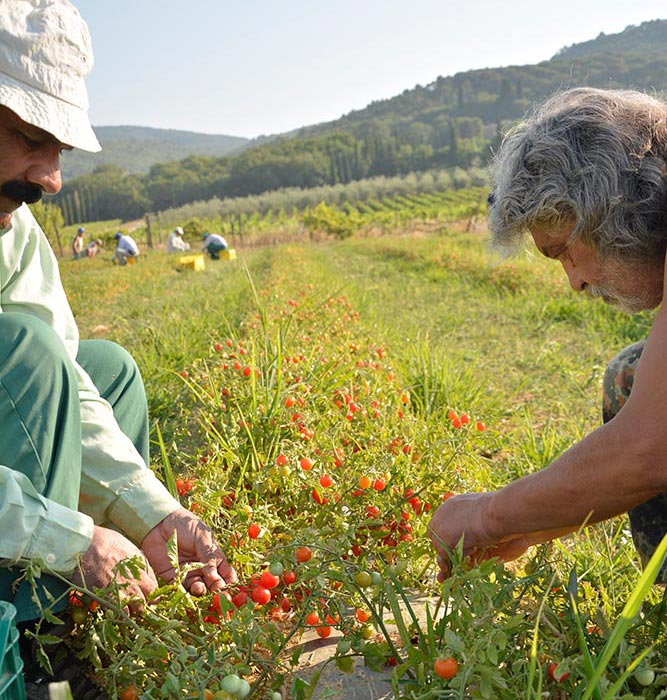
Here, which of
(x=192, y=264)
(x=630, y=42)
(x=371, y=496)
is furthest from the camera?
(x=630, y=42)

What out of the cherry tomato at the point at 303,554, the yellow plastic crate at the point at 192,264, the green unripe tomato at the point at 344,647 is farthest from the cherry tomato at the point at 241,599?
the yellow plastic crate at the point at 192,264

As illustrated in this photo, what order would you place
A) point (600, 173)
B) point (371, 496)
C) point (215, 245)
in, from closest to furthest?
point (600, 173)
point (371, 496)
point (215, 245)

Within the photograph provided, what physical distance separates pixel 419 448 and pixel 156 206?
84306 mm

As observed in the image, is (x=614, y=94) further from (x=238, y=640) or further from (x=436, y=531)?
(x=238, y=640)

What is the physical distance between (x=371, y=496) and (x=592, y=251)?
33.3 inches

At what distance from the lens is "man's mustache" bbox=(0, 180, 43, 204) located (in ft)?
5.03

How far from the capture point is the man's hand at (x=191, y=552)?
1.51 meters

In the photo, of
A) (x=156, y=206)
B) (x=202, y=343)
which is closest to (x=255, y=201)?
Result: (x=156, y=206)

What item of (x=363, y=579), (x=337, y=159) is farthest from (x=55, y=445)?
(x=337, y=159)

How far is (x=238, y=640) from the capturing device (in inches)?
46.0

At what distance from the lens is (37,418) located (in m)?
1.43

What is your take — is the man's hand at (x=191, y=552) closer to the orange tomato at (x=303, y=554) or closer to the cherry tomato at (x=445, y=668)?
the orange tomato at (x=303, y=554)

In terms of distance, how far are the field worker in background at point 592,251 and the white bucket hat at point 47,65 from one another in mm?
1001

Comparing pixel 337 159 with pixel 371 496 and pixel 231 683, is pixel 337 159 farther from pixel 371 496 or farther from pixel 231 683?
pixel 231 683
